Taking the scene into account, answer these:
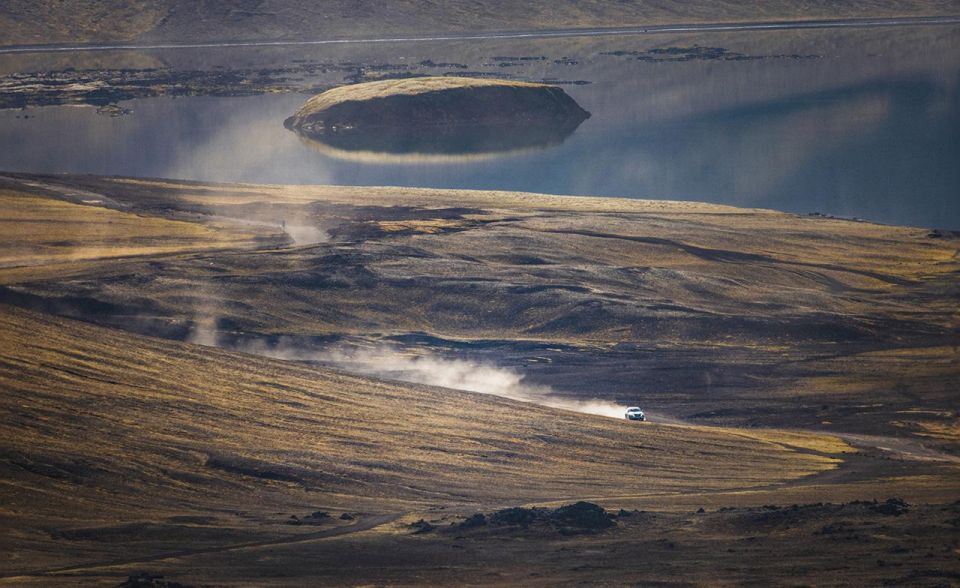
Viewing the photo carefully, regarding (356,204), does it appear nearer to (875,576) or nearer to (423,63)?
(875,576)

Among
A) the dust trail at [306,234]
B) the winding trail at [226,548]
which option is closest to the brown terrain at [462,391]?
the winding trail at [226,548]

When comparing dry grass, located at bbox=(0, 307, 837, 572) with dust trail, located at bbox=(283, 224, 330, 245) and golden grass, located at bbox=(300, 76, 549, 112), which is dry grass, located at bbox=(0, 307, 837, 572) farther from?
golden grass, located at bbox=(300, 76, 549, 112)

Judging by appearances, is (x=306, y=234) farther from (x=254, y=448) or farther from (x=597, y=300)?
(x=254, y=448)

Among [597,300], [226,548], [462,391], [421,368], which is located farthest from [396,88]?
[226,548]

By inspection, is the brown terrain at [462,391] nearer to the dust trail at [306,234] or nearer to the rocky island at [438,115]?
the dust trail at [306,234]

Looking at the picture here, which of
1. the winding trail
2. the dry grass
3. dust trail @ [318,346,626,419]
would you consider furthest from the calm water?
the winding trail

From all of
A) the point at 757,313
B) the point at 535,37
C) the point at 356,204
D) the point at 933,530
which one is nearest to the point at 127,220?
the point at 356,204
